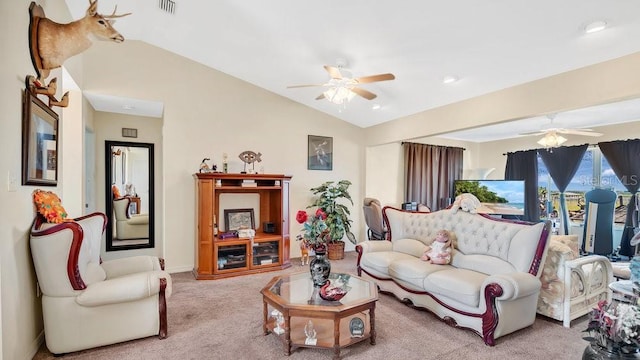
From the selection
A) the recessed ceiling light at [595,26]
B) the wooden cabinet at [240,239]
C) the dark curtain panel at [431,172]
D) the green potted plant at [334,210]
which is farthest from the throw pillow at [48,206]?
the dark curtain panel at [431,172]

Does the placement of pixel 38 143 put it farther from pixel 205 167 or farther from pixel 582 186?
pixel 582 186

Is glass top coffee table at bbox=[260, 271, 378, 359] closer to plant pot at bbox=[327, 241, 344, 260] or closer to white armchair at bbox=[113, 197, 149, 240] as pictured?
plant pot at bbox=[327, 241, 344, 260]

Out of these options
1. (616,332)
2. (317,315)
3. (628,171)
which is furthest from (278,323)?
(628,171)

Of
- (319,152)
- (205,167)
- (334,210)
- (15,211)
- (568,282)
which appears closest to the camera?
(15,211)

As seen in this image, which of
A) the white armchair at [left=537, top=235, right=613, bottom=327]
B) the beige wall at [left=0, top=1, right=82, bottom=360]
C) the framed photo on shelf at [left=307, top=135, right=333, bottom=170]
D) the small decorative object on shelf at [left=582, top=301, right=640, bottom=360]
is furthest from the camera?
the framed photo on shelf at [left=307, top=135, right=333, bottom=170]

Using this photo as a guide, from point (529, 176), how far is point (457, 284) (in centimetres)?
549

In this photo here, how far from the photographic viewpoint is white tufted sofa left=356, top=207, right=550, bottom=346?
2.59 m

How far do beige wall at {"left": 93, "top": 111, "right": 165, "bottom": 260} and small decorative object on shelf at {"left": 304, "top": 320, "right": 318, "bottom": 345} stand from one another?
Result: 10.8 feet

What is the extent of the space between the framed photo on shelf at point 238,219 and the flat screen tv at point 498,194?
4.64 metres

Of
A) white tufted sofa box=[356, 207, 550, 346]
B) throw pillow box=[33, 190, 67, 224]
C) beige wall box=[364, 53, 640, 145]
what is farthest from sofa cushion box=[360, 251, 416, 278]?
throw pillow box=[33, 190, 67, 224]

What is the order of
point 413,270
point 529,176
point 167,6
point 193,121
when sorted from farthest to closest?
1. point 529,176
2. point 193,121
3. point 167,6
4. point 413,270

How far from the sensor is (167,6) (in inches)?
132

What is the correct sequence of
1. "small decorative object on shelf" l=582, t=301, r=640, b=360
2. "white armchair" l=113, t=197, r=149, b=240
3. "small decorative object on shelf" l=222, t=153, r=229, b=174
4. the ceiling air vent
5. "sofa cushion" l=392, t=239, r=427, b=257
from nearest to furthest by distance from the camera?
1. "small decorative object on shelf" l=582, t=301, r=640, b=360
2. the ceiling air vent
3. "sofa cushion" l=392, t=239, r=427, b=257
4. "small decorative object on shelf" l=222, t=153, r=229, b=174
5. "white armchair" l=113, t=197, r=149, b=240

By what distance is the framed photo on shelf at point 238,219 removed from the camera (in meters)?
4.86
